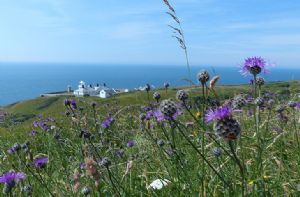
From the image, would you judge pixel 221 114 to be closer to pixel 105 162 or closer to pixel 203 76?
pixel 203 76

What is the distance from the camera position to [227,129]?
218cm

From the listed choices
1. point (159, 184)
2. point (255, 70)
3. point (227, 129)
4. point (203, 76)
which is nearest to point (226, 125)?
point (227, 129)

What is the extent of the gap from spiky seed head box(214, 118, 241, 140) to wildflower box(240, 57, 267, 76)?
3.96ft

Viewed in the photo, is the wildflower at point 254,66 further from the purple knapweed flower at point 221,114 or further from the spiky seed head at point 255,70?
the purple knapweed flower at point 221,114

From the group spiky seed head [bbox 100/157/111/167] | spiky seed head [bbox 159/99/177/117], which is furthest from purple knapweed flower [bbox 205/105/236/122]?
spiky seed head [bbox 100/157/111/167]

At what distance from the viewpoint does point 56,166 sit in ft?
19.7

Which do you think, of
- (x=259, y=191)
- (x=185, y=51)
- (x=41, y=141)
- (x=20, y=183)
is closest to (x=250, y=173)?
(x=259, y=191)

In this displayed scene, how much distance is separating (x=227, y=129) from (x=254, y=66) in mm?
1326

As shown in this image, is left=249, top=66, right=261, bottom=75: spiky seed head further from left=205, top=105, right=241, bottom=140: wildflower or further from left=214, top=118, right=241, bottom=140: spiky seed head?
left=214, top=118, right=241, bottom=140: spiky seed head

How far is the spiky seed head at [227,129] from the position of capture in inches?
85.1

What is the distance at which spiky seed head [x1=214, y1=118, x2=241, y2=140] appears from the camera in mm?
2162

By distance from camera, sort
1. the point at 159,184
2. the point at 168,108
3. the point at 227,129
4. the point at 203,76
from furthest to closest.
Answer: the point at 159,184 < the point at 203,76 < the point at 168,108 < the point at 227,129

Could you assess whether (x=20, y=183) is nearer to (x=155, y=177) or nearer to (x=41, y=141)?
(x=155, y=177)

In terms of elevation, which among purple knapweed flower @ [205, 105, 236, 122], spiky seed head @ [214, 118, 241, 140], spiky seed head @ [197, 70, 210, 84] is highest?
spiky seed head @ [197, 70, 210, 84]
